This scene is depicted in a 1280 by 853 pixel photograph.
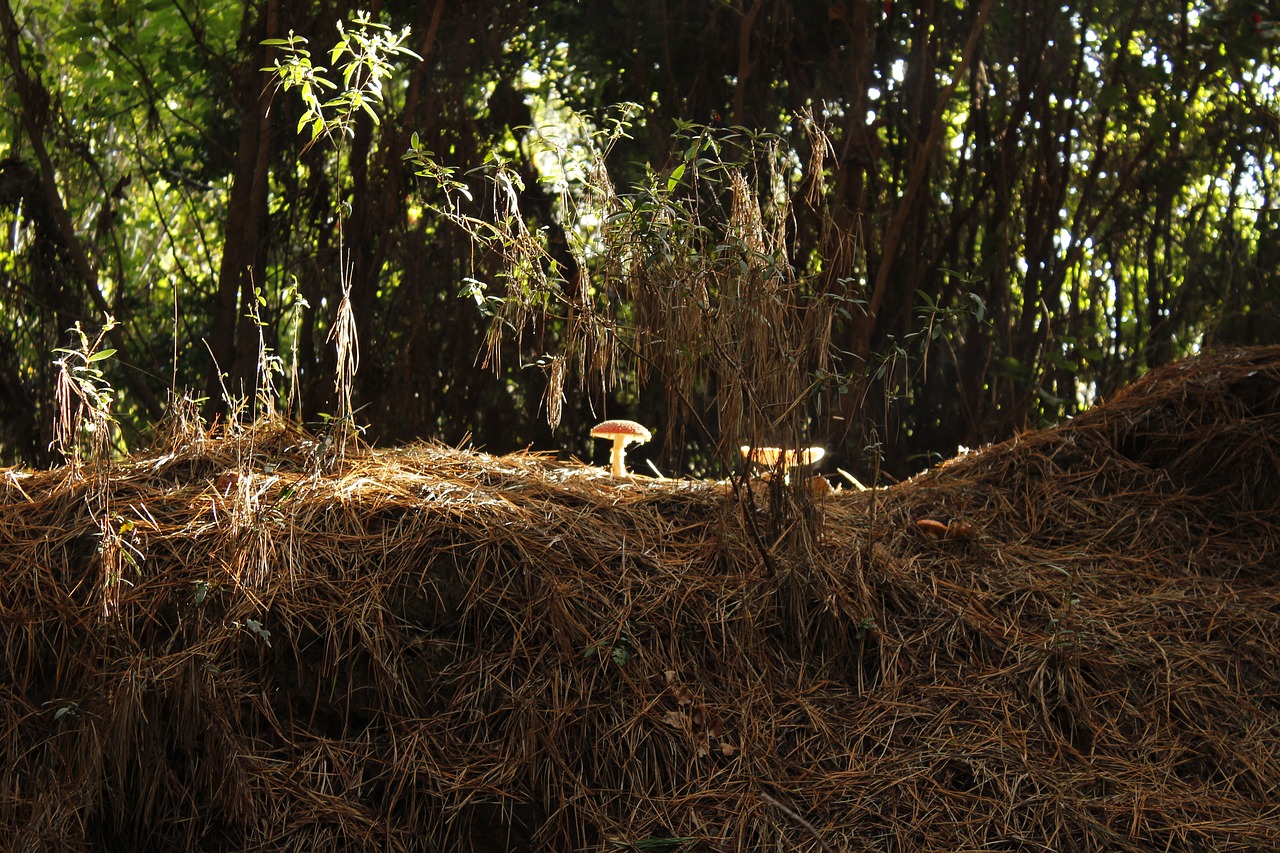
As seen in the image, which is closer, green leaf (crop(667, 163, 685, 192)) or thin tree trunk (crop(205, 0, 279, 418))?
green leaf (crop(667, 163, 685, 192))

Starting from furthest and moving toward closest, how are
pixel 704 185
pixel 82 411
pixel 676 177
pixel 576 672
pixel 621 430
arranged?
1. pixel 704 185
2. pixel 621 430
3. pixel 82 411
4. pixel 676 177
5. pixel 576 672

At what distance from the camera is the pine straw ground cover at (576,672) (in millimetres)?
2107

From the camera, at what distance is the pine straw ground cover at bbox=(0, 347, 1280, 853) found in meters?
2.11

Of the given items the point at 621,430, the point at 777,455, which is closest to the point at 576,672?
the point at 777,455

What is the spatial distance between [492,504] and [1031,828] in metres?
1.36

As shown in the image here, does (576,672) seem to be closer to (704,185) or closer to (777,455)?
(777,455)

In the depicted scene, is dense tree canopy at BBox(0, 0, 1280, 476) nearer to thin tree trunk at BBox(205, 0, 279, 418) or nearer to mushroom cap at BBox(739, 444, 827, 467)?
thin tree trunk at BBox(205, 0, 279, 418)

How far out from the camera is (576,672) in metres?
2.29

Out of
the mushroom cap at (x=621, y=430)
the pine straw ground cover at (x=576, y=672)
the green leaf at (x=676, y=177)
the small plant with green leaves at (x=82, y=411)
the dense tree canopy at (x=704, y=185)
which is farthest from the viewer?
the dense tree canopy at (x=704, y=185)

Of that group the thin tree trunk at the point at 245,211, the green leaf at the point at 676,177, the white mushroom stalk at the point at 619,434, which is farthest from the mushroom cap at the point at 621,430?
the thin tree trunk at the point at 245,211

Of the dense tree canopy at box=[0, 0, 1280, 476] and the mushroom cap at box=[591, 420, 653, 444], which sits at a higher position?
the dense tree canopy at box=[0, 0, 1280, 476]

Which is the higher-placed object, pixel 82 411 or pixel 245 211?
pixel 245 211

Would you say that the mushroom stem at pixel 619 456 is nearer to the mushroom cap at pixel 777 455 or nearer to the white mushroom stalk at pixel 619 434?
the white mushroom stalk at pixel 619 434

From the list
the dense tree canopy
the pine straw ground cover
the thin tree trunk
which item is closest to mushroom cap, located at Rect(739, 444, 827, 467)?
the pine straw ground cover
